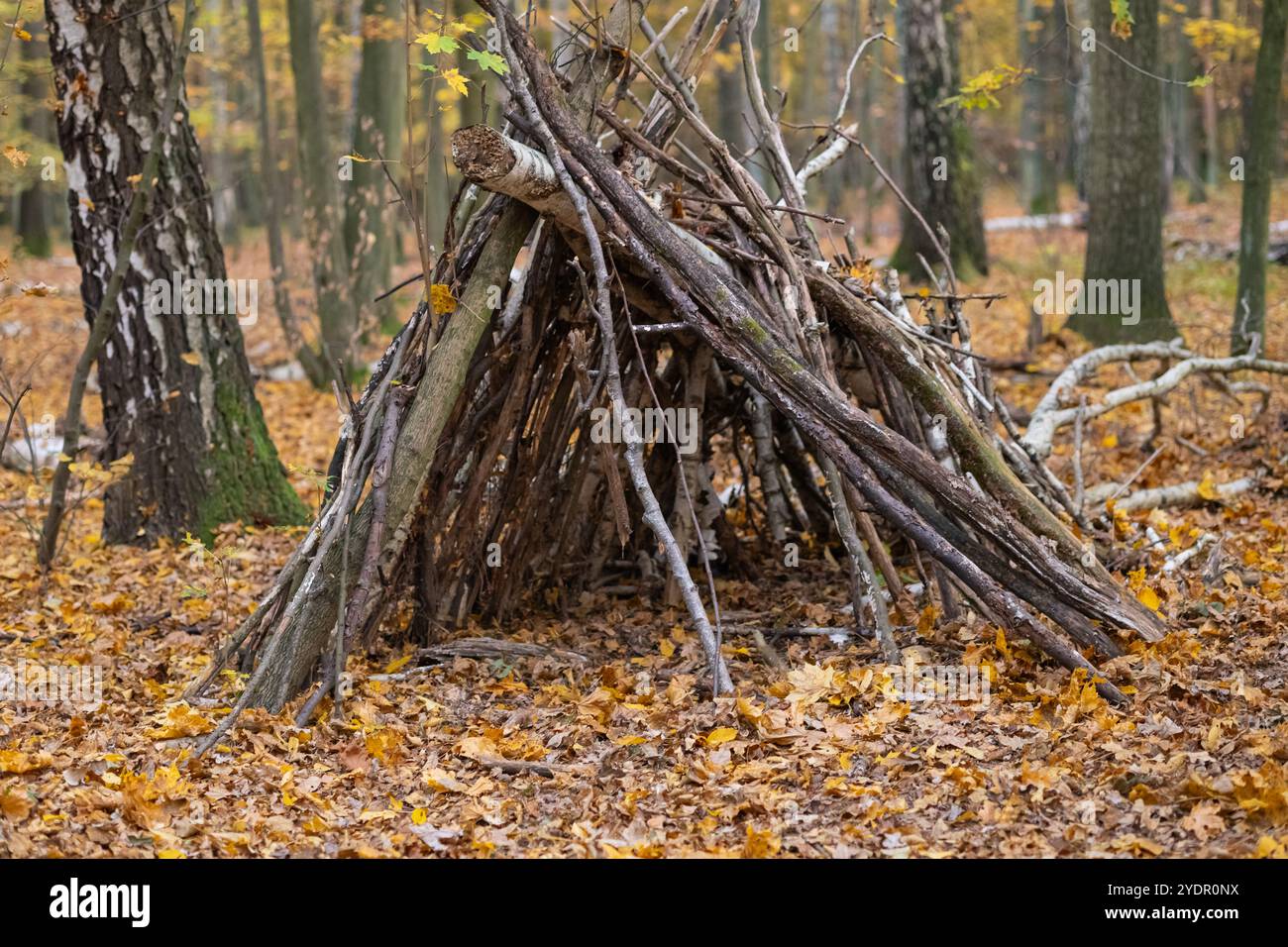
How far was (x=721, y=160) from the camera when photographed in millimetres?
4469

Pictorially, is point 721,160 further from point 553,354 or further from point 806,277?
point 553,354

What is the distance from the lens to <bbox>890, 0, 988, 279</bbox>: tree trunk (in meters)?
11.7

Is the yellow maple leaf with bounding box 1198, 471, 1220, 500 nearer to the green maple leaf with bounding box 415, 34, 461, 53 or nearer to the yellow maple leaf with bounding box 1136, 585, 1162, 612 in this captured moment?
the yellow maple leaf with bounding box 1136, 585, 1162, 612

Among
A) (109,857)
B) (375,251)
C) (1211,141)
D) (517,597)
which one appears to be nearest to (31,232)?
(375,251)

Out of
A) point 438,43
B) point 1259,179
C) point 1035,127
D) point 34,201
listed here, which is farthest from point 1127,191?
point 34,201

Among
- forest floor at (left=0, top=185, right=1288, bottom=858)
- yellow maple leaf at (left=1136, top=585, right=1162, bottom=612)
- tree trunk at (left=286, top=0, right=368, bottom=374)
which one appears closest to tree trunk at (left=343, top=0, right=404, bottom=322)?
tree trunk at (left=286, top=0, right=368, bottom=374)

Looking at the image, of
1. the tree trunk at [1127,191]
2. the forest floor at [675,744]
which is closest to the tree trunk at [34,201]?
the tree trunk at [1127,191]

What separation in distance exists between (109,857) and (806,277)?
3040mm

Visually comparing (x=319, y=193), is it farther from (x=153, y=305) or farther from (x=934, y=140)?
(x=934, y=140)

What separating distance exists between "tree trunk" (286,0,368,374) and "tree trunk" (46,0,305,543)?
4.21 metres

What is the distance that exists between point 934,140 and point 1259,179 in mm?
4290

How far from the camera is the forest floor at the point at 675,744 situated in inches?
120

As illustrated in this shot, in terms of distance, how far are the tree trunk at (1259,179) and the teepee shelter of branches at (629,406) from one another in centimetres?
389

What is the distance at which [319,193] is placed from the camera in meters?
10.6
